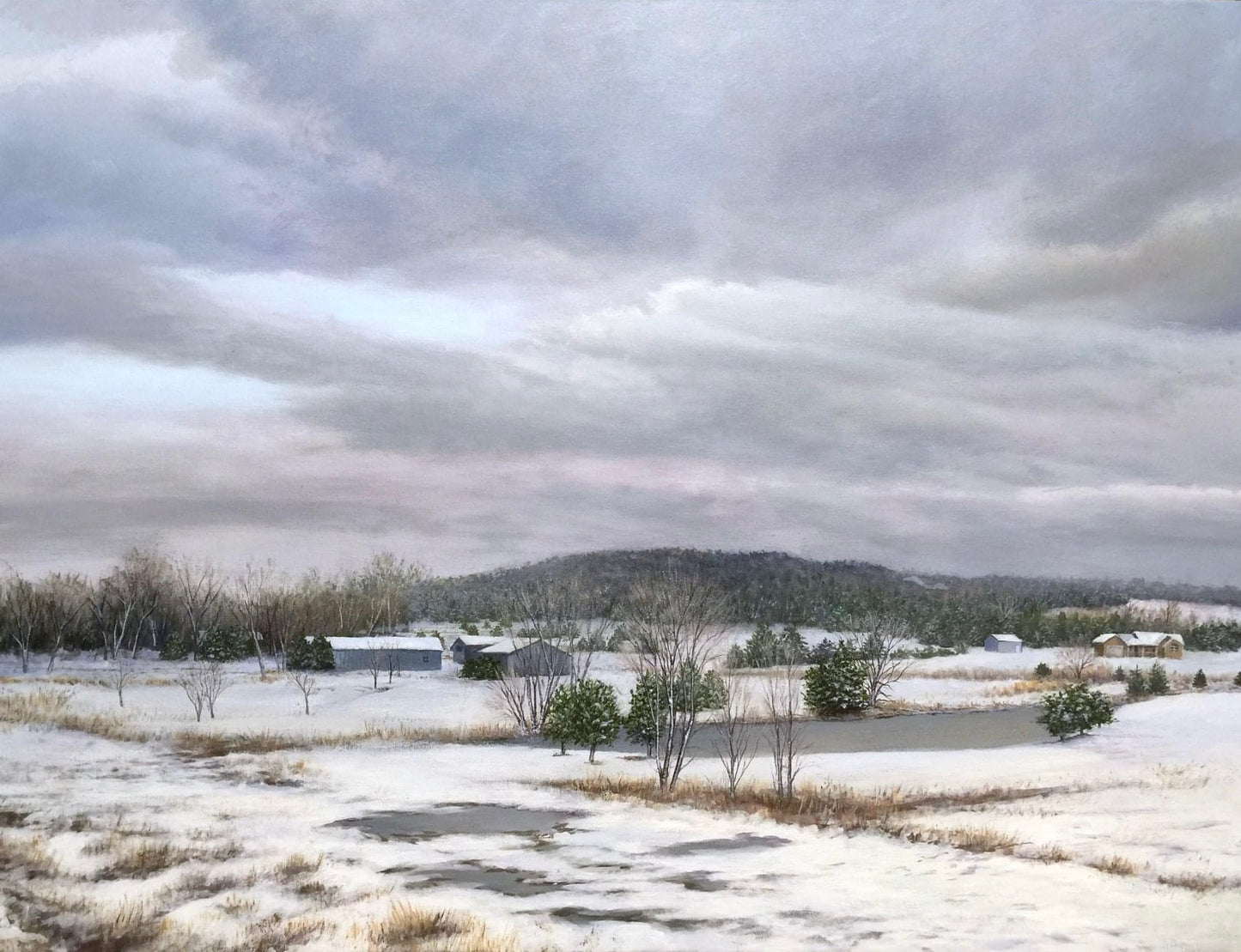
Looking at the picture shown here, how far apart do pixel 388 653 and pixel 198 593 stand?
103 centimetres

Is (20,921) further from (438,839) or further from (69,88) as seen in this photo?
(69,88)

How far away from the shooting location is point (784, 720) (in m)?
5.90

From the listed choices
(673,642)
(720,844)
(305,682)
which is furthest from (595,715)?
(305,682)

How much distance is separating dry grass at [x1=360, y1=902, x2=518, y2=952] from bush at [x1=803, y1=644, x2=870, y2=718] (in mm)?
2385

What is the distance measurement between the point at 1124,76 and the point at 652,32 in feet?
9.06

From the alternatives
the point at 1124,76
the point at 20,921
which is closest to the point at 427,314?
the point at 20,921

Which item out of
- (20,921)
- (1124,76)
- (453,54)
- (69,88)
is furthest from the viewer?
(1124,76)

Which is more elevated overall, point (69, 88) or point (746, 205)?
point (69, 88)

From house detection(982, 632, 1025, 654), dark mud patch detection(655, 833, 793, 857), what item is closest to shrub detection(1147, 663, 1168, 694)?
house detection(982, 632, 1025, 654)

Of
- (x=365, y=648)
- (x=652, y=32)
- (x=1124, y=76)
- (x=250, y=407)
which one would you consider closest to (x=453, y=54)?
(x=652, y=32)

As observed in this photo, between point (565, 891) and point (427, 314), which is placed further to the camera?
point (427, 314)

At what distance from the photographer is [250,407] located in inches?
215

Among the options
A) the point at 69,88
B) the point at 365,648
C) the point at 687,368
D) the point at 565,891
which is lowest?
the point at 565,891

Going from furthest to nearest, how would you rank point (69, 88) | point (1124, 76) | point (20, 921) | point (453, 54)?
point (1124, 76), point (453, 54), point (69, 88), point (20, 921)
